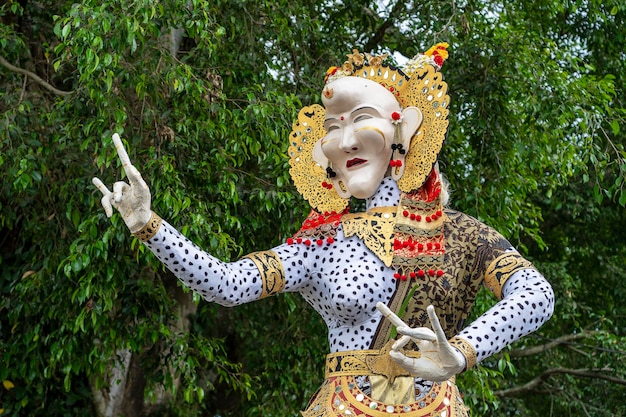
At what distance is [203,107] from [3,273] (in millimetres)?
1739

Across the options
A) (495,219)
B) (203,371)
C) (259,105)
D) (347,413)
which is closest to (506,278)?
(347,413)

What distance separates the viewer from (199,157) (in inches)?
236

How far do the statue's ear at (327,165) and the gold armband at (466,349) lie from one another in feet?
2.62

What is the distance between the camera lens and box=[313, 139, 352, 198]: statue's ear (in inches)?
149

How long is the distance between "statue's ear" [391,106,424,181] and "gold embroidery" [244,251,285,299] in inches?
18.7

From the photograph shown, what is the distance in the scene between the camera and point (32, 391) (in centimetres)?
668

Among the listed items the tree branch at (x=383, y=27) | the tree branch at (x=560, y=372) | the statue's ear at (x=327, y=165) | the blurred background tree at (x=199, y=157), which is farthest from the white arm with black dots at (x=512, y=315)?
the tree branch at (x=560, y=372)

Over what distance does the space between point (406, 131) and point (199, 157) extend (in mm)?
2482

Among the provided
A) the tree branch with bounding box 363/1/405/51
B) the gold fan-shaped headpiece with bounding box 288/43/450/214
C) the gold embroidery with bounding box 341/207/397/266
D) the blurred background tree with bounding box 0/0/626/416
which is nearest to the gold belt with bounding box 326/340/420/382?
the gold embroidery with bounding box 341/207/397/266

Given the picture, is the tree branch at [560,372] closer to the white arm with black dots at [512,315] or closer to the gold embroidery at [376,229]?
the gold embroidery at [376,229]

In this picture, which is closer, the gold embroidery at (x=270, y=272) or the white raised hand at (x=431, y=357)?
the white raised hand at (x=431, y=357)

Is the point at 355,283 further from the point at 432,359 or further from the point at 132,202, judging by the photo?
the point at 132,202

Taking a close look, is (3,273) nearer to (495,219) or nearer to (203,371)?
(203,371)

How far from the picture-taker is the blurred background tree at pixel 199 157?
18.4ft
